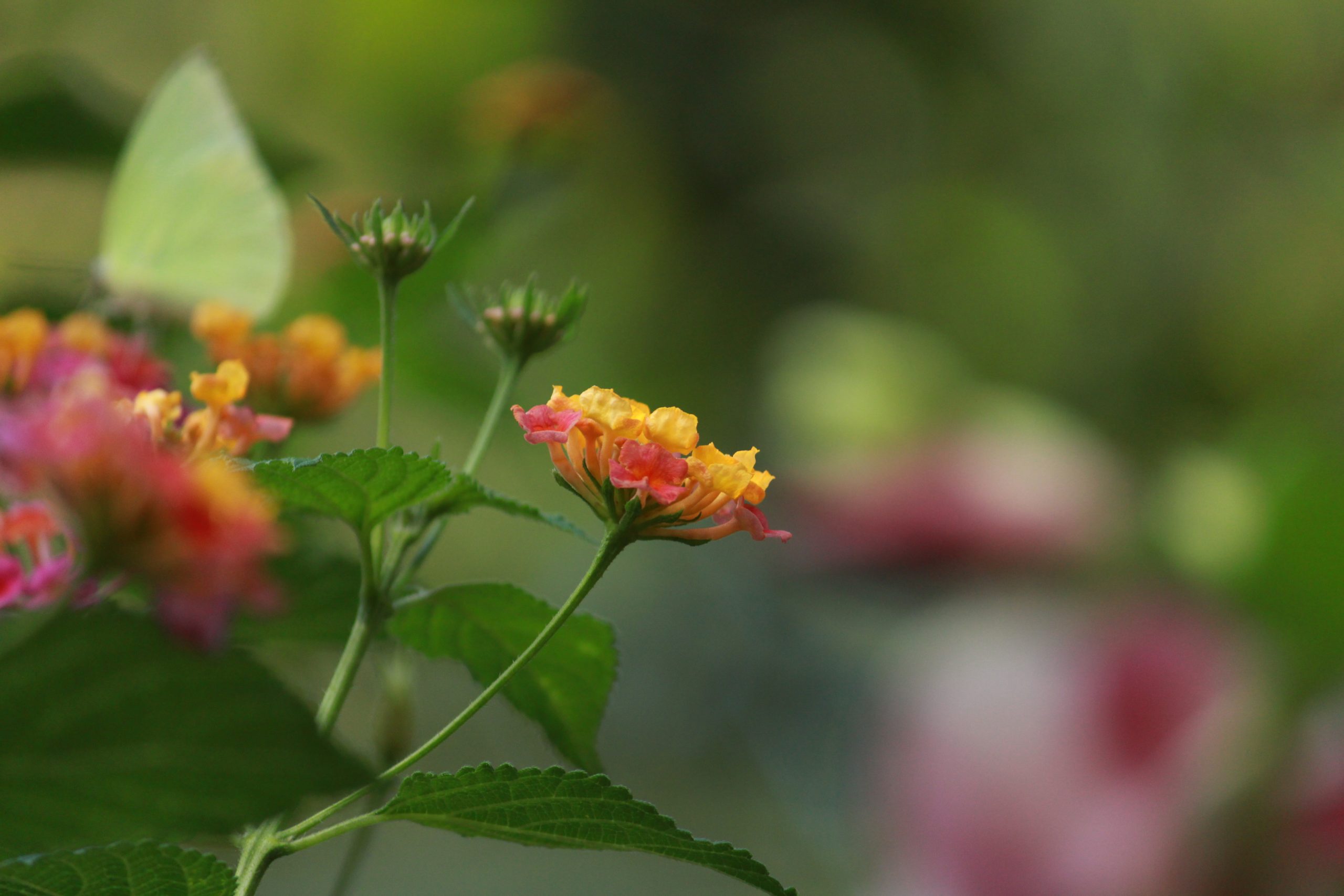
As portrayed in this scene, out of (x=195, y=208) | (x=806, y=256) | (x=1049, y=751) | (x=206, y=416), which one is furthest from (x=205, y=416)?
(x=806, y=256)

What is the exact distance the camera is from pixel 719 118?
1013 millimetres

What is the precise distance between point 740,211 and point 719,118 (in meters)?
0.08

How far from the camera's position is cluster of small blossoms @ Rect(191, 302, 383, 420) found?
153 mm

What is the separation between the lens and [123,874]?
11cm

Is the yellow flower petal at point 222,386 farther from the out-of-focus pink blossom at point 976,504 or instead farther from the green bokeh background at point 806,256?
the out-of-focus pink blossom at point 976,504

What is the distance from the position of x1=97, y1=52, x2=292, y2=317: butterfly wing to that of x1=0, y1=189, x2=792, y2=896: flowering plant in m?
0.07

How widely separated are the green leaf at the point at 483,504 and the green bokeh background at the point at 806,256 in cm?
55

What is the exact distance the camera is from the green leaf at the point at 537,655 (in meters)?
0.15

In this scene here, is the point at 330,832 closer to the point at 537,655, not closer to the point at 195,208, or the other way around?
the point at 537,655

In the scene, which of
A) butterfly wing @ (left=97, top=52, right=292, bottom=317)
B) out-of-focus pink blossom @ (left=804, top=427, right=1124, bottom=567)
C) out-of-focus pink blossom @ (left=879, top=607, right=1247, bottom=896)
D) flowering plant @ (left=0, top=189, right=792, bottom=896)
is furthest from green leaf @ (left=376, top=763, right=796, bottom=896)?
out-of-focus pink blossom @ (left=804, top=427, right=1124, bottom=567)

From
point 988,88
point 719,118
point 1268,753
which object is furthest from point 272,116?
point 1268,753

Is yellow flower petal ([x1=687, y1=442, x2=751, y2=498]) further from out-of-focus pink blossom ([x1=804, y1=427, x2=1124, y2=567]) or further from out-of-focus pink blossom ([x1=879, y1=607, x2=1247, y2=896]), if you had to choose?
out-of-focus pink blossom ([x1=804, y1=427, x2=1124, y2=567])

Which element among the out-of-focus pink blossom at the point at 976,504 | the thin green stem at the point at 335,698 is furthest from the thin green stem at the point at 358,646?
the out-of-focus pink blossom at the point at 976,504

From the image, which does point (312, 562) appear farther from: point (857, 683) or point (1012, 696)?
point (857, 683)
